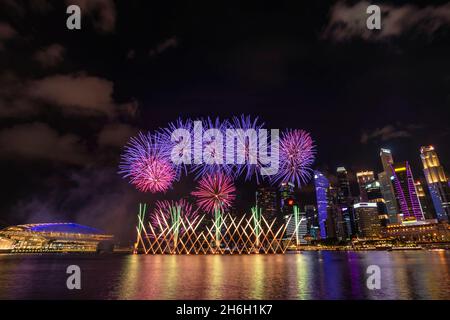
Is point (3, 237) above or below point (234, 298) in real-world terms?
above

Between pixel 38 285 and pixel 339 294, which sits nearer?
pixel 339 294

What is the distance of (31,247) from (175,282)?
657ft

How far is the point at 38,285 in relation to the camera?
27438 mm

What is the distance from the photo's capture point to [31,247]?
18538cm
